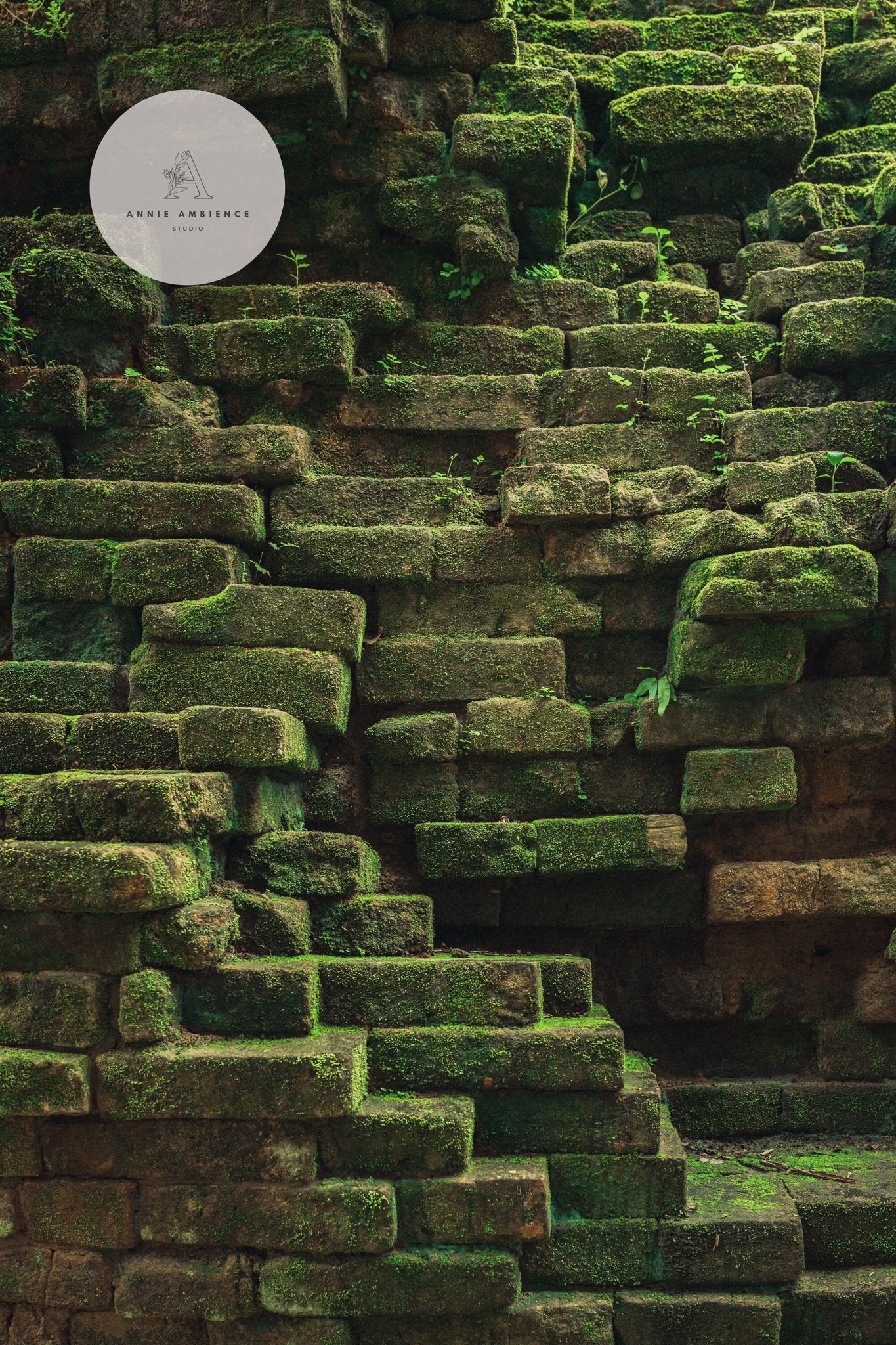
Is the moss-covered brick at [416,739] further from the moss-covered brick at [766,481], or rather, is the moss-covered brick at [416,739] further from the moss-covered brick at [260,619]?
the moss-covered brick at [766,481]

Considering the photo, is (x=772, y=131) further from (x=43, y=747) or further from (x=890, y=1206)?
(x=890, y=1206)

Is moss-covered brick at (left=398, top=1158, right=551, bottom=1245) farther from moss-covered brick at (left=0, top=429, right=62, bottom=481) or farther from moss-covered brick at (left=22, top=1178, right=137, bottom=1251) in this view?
moss-covered brick at (left=0, top=429, right=62, bottom=481)

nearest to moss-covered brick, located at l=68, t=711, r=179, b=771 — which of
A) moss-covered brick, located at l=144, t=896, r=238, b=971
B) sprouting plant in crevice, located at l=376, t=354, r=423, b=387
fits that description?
moss-covered brick, located at l=144, t=896, r=238, b=971

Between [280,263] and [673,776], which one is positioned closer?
[673,776]

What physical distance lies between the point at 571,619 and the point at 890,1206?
2181 millimetres

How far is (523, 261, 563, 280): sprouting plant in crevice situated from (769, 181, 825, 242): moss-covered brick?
101cm

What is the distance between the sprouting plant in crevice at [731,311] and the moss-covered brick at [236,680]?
226cm

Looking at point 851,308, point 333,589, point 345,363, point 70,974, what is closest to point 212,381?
point 345,363

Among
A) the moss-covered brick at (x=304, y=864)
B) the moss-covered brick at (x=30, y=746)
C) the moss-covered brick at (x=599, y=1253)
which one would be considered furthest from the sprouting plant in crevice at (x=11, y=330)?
the moss-covered brick at (x=599, y=1253)

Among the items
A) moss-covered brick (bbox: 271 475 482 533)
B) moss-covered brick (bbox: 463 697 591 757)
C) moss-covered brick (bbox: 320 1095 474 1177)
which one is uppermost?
moss-covered brick (bbox: 271 475 482 533)

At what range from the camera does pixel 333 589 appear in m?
4.05

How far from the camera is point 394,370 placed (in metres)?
4.34

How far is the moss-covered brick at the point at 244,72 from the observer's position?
418 centimetres

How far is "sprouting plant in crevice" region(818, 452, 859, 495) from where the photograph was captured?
403cm
